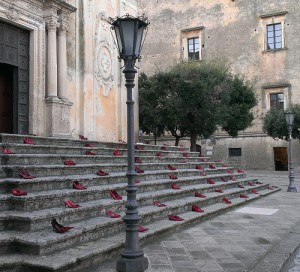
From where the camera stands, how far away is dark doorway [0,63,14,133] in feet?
35.1

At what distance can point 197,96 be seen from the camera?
1833 cm

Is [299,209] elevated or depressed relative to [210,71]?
depressed

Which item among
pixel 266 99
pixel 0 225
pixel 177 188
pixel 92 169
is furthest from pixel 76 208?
pixel 266 99

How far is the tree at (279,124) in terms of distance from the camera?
23391 millimetres

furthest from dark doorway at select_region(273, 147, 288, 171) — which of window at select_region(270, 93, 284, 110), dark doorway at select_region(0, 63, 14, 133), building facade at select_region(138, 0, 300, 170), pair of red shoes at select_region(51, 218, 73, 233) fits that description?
pair of red shoes at select_region(51, 218, 73, 233)

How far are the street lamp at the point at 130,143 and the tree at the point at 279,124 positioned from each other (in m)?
20.2

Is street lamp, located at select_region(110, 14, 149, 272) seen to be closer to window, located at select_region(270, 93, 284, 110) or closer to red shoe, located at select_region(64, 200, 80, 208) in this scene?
red shoe, located at select_region(64, 200, 80, 208)

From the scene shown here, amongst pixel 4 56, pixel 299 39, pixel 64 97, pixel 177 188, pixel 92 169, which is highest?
pixel 299 39

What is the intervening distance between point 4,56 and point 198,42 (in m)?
22.3

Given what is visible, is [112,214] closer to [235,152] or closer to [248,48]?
[235,152]

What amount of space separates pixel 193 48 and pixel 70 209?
2662 centimetres

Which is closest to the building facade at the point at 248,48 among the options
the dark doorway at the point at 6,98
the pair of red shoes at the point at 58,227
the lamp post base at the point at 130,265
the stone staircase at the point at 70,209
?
the dark doorway at the point at 6,98

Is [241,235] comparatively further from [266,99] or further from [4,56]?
[266,99]

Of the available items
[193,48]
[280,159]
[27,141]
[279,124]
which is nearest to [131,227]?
[27,141]
